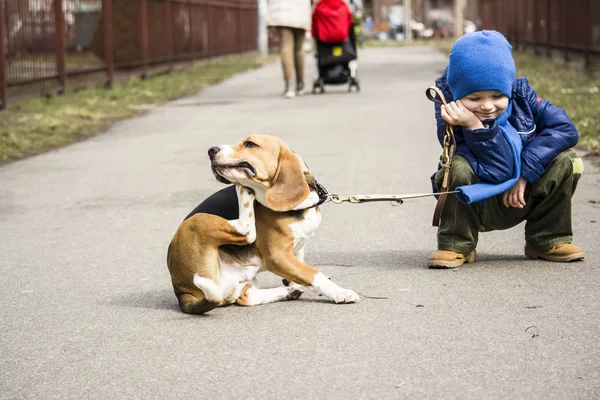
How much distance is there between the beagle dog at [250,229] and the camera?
4.69 meters

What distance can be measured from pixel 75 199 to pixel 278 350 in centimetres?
445

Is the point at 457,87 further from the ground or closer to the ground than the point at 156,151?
further from the ground

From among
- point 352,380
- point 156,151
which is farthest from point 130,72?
point 352,380

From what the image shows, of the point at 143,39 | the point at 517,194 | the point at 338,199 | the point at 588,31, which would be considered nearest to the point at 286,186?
the point at 338,199

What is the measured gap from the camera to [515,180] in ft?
17.9

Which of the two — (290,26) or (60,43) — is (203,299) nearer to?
(290,26)

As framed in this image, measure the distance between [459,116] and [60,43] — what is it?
12566 millimetres

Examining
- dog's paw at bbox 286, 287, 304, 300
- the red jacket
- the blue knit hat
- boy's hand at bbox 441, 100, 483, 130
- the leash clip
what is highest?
the red jacket

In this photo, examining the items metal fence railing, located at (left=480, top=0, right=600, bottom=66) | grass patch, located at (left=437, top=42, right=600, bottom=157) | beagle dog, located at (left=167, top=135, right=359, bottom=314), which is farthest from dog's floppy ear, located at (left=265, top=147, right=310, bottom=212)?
metal fence railing, located at (left=480, top=0, right=600, bottom=66)

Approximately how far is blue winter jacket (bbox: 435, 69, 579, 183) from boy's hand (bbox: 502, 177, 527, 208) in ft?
0.13

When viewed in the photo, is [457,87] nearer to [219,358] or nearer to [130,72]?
[219,358]

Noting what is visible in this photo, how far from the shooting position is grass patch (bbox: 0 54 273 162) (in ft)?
38.9

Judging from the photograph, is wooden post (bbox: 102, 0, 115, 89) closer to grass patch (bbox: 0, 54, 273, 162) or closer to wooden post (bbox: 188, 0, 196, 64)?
grass patch (bbox: 0, 54, 273, 162)

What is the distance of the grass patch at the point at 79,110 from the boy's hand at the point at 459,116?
6.38m
